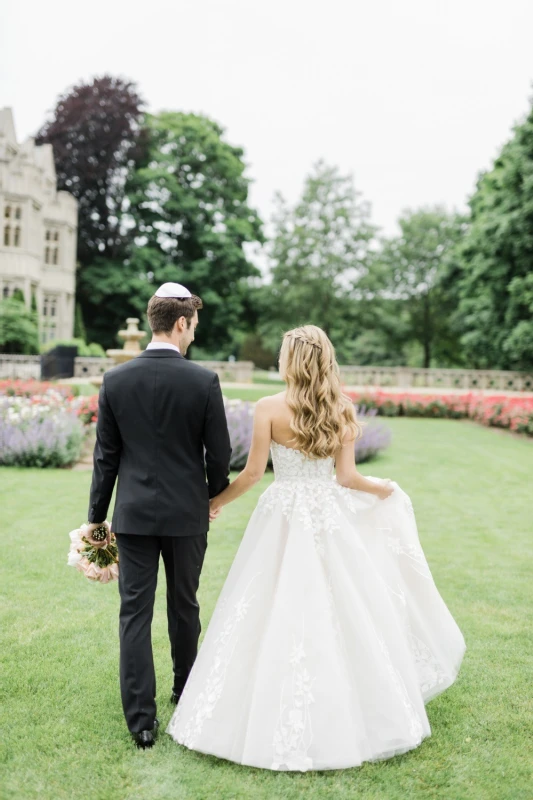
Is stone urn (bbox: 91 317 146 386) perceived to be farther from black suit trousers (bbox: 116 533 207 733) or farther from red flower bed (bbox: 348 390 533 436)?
black suit trousers (bbox: 116 533 207 733)

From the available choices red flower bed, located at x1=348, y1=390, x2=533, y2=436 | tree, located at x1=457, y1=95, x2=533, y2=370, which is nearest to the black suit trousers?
red flower bed, located at x1=348, y1=390, x2=533, y2=436

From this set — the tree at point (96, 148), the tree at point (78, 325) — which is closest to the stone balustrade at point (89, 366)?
the tree at point (78, 325)

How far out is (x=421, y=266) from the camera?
153 feet

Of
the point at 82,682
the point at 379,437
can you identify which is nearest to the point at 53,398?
the point at 379,437

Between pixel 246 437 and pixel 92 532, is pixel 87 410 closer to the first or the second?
pixel 246 437

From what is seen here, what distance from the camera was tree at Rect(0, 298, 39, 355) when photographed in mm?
26172

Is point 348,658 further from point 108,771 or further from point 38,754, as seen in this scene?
point 38,754

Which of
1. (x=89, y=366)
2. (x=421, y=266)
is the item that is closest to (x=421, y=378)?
(x=89, y=366)

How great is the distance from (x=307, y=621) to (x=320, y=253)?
40528mm

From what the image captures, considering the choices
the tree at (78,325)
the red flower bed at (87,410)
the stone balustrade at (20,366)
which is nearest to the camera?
the red flower bed at (87,410)

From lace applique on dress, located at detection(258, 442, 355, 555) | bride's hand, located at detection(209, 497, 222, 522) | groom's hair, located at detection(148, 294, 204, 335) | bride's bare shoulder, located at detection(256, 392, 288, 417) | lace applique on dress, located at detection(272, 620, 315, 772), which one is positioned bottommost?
lace applique on dress, located at detection(272, 620, 315, 772)

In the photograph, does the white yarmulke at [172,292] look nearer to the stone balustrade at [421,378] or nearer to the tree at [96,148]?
the stone balustrade at [421,378]

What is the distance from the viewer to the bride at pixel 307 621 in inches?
125

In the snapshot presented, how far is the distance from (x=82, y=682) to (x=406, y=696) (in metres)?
1.96
